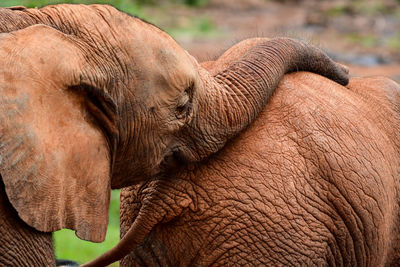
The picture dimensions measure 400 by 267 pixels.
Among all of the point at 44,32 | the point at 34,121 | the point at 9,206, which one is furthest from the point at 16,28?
the point at 9,206

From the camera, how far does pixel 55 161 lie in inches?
128

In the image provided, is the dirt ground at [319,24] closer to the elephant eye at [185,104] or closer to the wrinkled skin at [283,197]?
the wrinkled skin at [283,197]

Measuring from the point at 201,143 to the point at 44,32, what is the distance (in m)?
1.04

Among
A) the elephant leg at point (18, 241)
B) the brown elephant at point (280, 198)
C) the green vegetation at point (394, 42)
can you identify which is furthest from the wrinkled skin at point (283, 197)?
the green vegetation at point (394, 42)

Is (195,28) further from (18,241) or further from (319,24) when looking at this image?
(18,241)

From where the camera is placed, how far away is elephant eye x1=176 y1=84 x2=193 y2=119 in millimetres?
3830

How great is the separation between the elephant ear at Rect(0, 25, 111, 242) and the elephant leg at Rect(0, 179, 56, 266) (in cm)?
5

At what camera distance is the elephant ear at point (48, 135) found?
315cm

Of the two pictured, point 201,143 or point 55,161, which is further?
point 201,143

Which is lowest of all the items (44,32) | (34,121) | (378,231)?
(378,231)

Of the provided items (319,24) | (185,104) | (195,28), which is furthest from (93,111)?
(319,24)

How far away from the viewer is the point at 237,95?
406 centimetres

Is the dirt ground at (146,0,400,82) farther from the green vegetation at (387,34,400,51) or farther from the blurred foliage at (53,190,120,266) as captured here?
the blurred foliage at (53,190,120,266)

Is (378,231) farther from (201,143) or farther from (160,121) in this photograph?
(160,121)
